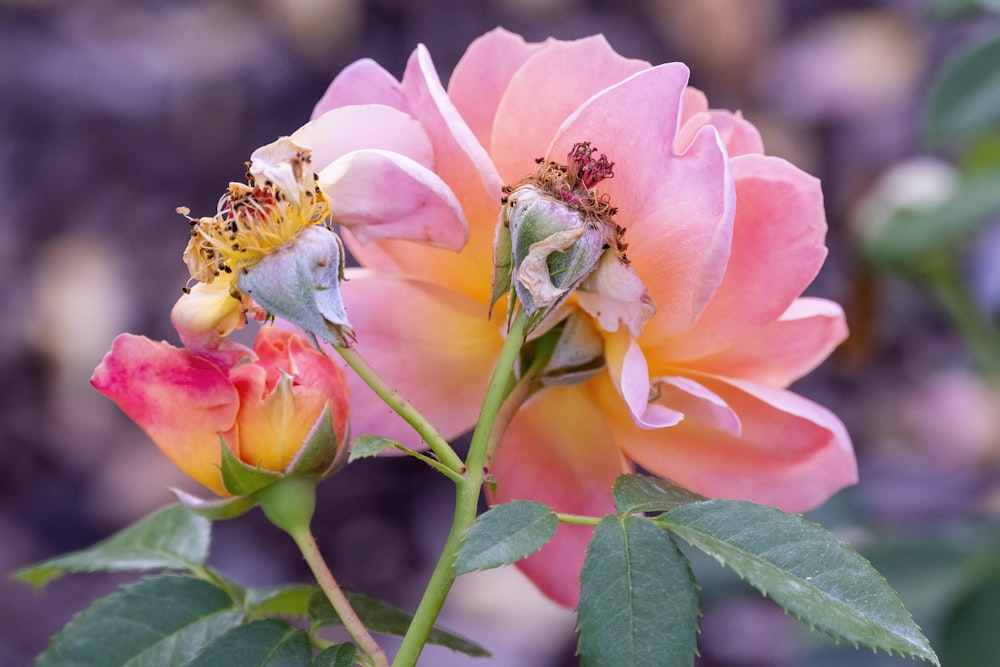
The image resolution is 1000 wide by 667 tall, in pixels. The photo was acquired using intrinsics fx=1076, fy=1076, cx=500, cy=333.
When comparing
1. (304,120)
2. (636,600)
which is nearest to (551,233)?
(636,600)

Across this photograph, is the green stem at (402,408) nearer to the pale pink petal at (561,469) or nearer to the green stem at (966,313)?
the pale pink petal at (561,469)

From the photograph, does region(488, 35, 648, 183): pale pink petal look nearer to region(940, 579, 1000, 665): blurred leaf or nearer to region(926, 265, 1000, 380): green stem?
region(940, 579, 1000, 665): blurred leaf

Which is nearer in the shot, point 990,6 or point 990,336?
point 990,6

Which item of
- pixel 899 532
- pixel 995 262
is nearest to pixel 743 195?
pixel 899 532

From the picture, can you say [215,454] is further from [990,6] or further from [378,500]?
[378,500]

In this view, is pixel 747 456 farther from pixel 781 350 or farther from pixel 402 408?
pixel 402 408

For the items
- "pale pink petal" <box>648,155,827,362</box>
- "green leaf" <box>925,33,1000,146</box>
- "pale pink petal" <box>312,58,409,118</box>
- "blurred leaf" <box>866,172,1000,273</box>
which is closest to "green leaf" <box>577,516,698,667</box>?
"pale pink petal" <box>648,155,827,362</box>
